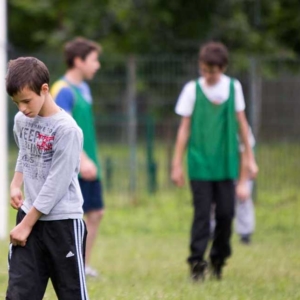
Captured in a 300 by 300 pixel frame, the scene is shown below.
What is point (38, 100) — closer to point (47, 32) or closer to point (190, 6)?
point (190, 6)

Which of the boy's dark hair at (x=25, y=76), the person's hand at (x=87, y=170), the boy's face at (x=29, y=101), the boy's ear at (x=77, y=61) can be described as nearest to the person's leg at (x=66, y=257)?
the boy's face at (x=29, y=101)

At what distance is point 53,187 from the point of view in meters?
5.01

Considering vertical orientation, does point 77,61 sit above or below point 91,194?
above

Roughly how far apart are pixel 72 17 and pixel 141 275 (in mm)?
16592

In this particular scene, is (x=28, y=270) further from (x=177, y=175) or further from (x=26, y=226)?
(x=177, y=175)

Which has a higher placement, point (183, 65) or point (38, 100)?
point (38, 100)

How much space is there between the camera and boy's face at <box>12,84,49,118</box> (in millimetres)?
4886

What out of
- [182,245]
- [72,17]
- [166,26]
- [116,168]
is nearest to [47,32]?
[72,17]

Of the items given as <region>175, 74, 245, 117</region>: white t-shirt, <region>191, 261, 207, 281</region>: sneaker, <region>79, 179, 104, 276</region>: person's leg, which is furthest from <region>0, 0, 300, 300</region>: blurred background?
<region>175, 74, 245, 117</region>: white t-shirt

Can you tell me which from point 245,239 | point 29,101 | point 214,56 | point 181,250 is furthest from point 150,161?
point 29,101

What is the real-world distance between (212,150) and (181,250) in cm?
340

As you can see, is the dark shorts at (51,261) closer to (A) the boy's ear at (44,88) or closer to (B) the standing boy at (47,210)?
(B) the standing boy at (47,210)

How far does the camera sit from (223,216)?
7.94 m

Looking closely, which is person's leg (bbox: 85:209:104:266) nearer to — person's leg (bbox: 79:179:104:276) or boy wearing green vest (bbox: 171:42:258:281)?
person's leg (bbox: 79:179:104:276)
